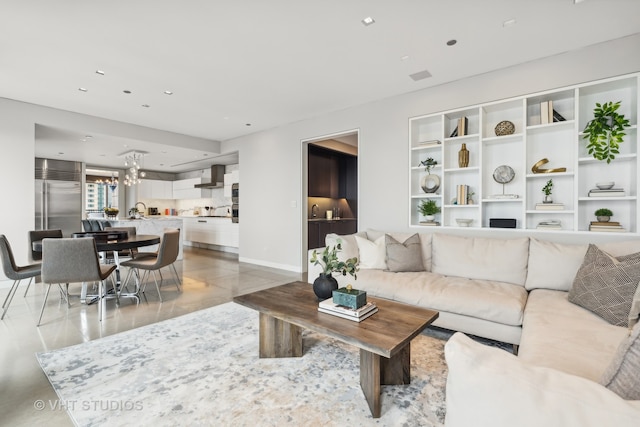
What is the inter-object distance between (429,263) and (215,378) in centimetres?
248

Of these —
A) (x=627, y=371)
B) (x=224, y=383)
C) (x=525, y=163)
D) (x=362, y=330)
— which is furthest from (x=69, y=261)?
(x=525, y=163)

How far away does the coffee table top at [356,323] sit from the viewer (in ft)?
5.34

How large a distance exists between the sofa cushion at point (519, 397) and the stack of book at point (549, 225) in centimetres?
323

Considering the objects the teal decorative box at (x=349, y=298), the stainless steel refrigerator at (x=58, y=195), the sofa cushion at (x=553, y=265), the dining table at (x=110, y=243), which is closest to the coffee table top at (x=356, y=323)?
the teal decorative box at (x=349, y=298)

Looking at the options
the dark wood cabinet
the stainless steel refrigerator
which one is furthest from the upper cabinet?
the stainless steel refrigerator

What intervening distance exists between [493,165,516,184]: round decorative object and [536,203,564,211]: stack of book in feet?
1.41

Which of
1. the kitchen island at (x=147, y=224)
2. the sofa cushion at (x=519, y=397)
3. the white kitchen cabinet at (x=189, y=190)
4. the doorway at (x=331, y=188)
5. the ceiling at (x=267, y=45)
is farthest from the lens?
the white kitchen cabinet at (x=189, y=190)

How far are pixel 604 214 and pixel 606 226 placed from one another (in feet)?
0.41

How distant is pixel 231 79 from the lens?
3.78 meters

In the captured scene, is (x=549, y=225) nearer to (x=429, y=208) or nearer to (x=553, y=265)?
(x=553, y=265)

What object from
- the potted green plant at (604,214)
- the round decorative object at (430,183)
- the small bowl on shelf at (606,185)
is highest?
the round decorative object at (430,183)

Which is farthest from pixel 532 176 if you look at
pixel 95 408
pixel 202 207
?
pixel 202 207

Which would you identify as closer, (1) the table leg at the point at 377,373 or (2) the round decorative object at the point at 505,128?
(1) the table leg at the point at 377,373

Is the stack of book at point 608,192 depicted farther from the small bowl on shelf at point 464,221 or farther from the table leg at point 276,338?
the table leg at point 276,338
